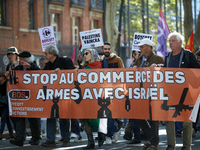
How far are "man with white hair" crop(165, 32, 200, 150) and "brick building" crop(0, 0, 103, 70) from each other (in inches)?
529

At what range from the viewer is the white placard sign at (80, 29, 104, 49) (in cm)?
1497

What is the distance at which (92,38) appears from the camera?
594 inches

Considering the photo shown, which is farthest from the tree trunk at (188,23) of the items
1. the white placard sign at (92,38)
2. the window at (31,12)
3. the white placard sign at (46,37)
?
the window at (31,12)

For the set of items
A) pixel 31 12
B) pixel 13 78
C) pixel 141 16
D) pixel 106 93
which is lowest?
pixel 106 93

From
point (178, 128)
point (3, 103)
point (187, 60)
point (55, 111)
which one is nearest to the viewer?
point (187, 60)

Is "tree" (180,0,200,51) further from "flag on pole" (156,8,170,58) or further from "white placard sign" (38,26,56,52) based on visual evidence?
"white placard sign" (38,26,56,52)

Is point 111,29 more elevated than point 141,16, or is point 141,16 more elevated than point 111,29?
point 141,16

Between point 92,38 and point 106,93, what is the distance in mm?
5874

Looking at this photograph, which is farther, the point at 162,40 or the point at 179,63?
the point at 162,40

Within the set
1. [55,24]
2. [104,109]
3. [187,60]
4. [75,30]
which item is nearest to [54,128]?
[104,109]

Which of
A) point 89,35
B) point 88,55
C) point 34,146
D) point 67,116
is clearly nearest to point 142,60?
point 88,55

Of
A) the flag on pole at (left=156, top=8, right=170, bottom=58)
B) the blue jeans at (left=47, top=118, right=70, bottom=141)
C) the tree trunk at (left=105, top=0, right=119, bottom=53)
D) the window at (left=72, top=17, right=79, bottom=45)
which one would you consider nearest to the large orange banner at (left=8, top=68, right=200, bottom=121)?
the blue jeans at (left=47, top=118, right=70, bottom=141)

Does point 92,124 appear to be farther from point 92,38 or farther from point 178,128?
point 92,38

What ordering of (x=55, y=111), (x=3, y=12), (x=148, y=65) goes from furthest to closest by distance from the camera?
(x=3, y=12), (x=55, y=111), (x=148, y=65)
